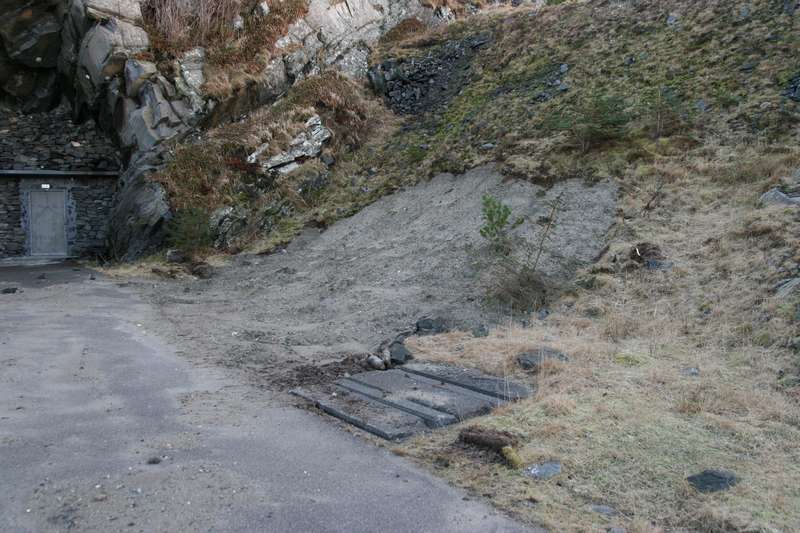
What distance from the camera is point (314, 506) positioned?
3.72 m

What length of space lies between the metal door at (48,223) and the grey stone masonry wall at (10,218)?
14.6 inches

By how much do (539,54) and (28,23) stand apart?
1814 cm

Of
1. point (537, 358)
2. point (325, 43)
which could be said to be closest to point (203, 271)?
point (537, 358)

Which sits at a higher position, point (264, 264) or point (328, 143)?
point (328, 143)

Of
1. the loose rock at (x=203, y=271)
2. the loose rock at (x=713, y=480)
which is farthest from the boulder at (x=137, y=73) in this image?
the loose rock at (x=713, y=480)

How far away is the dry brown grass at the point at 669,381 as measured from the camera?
12.5ft

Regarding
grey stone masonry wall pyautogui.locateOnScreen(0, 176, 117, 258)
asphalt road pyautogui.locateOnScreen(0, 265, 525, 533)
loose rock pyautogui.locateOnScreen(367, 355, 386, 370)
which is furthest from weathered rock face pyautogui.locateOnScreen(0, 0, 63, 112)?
loose rock pyautogui.locateOnScreen(367, 355, 386, 370)

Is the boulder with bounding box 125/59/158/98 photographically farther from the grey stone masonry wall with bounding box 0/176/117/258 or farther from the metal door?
the metal door

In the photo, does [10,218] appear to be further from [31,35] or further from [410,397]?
[410,397]

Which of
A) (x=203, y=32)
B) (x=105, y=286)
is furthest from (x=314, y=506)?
(x=203, y=32)

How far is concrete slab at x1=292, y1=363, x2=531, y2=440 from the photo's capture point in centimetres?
523

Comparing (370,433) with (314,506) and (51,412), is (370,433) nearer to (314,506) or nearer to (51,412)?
(314,506)

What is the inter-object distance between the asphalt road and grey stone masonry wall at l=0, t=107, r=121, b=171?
646 inches

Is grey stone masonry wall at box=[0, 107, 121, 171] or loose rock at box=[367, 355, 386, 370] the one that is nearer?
loose rock at box=[367, 355, 386, 370]
